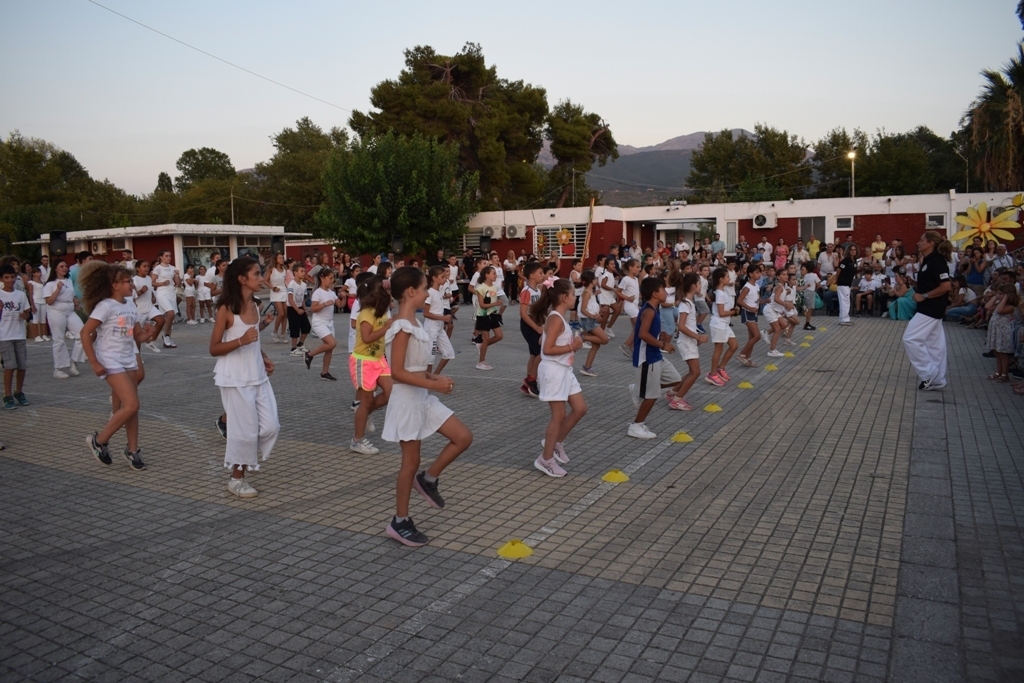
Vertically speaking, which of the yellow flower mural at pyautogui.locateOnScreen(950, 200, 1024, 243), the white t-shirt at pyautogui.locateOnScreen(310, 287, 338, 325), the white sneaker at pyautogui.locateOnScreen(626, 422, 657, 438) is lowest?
the white sneaker at pyautogui.locateOnScreen(626, 422, 657, 438)

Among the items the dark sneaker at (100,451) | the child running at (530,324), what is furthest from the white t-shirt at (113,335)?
the child running at (530,324)

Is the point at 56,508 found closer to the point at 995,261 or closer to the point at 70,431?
the point at 70,431

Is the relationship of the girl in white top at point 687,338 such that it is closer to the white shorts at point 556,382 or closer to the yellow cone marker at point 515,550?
the white shorts at point 556,382

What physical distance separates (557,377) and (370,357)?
1805mm

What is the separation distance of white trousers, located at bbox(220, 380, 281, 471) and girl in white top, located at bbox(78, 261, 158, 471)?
4.66ft

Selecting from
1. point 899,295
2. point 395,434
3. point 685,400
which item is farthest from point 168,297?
point 899,295

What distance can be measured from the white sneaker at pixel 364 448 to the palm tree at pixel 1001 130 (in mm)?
28936

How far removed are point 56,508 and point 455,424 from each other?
3.29 meters

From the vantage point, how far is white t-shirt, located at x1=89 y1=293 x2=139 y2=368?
276 inches

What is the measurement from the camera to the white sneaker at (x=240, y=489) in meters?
6.25

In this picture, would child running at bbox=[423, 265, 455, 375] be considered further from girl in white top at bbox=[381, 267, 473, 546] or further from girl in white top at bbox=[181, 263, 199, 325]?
girl in white top at bbox=[181, 263, 199, 325]

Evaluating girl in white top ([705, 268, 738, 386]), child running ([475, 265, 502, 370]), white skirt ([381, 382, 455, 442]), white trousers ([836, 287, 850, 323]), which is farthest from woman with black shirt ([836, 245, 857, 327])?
white skirt ([381, 382, 455, 442])

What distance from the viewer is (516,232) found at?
36.2m

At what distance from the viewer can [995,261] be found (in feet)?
63.9
